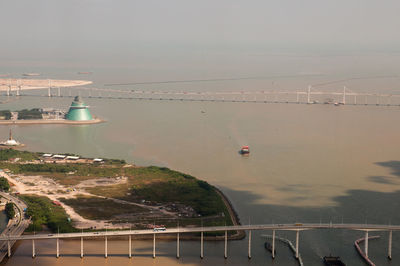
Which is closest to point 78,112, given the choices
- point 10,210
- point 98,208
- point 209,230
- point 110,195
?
point 110,195

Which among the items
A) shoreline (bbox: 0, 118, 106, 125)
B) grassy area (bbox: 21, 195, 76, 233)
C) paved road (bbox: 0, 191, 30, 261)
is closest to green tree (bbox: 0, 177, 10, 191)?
grassy area (bbox: 21, 195, 76, 233)

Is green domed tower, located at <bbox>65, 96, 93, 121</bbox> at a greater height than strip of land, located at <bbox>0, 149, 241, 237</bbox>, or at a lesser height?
greater

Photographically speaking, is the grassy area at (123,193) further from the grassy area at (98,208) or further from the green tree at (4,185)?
the green tree at (4,185)

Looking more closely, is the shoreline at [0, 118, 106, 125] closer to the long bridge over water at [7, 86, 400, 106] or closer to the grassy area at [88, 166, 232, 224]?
the long bridge over water at [7, 86, 400, 106]

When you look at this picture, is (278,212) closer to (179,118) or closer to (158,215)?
(158,215)

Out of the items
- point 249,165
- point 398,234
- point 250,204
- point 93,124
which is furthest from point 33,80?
point 398,234

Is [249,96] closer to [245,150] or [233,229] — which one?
[245,150]

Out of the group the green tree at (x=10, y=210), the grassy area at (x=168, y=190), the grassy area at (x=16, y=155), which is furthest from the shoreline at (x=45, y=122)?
the green tree at (x=10, y=210)
